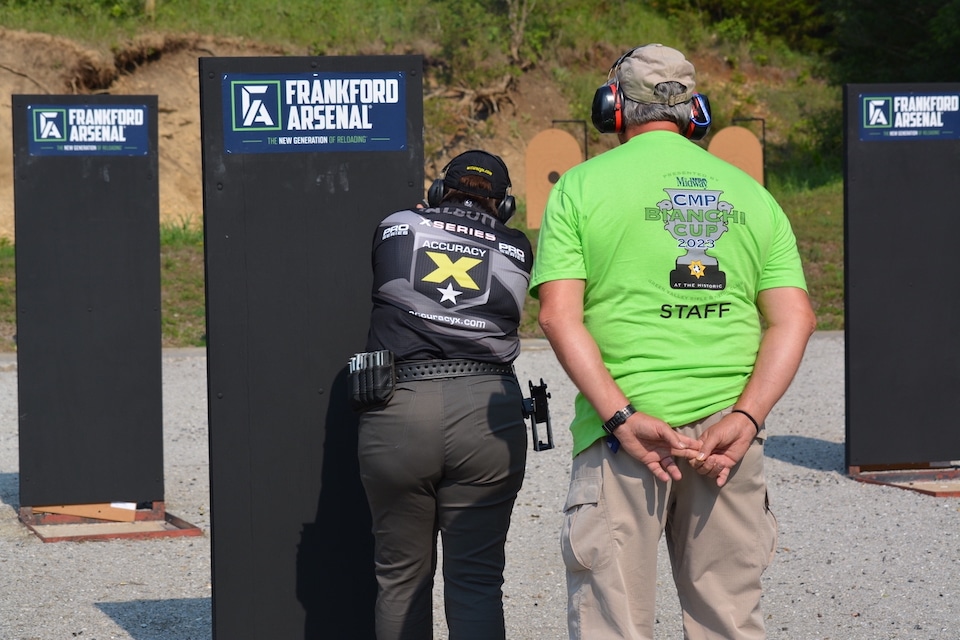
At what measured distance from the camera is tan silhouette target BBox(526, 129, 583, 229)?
23219mm

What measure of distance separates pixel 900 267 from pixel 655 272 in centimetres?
518

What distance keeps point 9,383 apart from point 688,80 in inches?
420

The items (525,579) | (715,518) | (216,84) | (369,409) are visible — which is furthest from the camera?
(525,579)

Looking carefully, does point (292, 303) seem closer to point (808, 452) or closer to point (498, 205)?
point (498, 205)

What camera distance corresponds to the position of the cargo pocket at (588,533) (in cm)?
290

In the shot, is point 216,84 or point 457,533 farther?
point 216,84

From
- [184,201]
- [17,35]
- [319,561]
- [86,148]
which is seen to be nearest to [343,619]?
[319,561]

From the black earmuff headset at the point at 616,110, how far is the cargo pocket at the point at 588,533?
84 centimetres

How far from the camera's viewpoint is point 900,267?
25.1 ft

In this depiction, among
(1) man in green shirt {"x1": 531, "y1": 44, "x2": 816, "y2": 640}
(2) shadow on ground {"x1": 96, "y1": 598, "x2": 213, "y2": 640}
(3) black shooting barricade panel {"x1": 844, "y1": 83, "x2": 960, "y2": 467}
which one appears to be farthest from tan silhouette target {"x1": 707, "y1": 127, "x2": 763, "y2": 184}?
(1) man in green shirt {"x1": 531, "y1": 44, "x2": 816, "y2": 640}

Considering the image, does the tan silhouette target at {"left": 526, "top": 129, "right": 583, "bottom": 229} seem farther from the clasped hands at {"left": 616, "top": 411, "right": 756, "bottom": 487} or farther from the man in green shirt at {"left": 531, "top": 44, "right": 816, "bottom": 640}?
the clasped hands at {"left": 616, "top": 411, "right": 756, "bottom": 487}

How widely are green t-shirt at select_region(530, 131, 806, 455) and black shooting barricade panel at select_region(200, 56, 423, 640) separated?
1197 mm

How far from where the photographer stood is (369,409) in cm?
350

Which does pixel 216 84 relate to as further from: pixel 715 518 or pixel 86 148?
pixel 86 148
